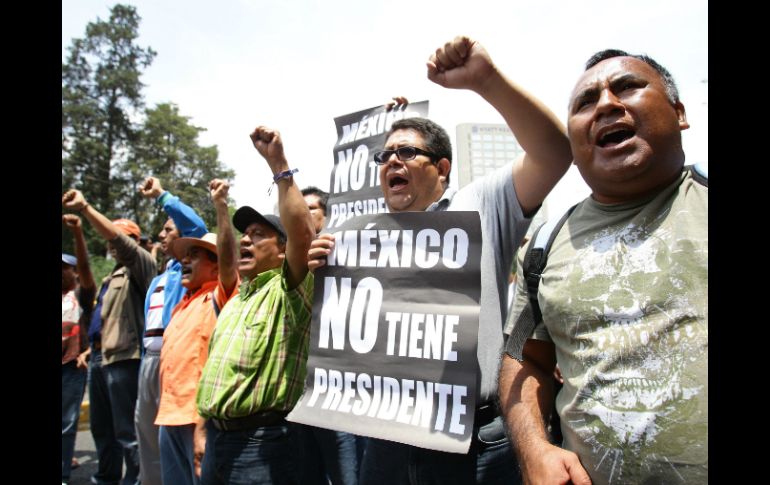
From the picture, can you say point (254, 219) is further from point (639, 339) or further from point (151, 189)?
point (639, 339)

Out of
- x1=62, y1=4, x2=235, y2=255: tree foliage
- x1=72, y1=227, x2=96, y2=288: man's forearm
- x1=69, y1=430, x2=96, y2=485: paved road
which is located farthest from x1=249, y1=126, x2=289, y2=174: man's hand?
x1=62, y1=4, x2=235, y2=255: tree foliage

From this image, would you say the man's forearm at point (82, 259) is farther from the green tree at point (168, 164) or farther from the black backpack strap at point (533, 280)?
the green tree at point (168, 164)

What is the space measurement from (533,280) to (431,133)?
97 cm

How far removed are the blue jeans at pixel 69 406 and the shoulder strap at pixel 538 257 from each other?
16.1 ft

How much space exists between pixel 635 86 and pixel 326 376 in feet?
4.93

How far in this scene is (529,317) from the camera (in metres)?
1.62

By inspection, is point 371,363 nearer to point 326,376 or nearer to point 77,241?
point 326,376

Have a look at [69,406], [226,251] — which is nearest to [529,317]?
[226,251]

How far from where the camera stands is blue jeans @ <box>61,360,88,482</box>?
4.93 m

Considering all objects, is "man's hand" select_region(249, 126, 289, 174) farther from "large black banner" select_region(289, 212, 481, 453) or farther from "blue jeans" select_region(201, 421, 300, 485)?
"blue jeans" select_region(201, 421, 300, 485)

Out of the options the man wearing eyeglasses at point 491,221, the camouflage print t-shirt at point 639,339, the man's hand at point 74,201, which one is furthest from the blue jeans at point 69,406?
the camouflage print t-shirt at point 639,339
